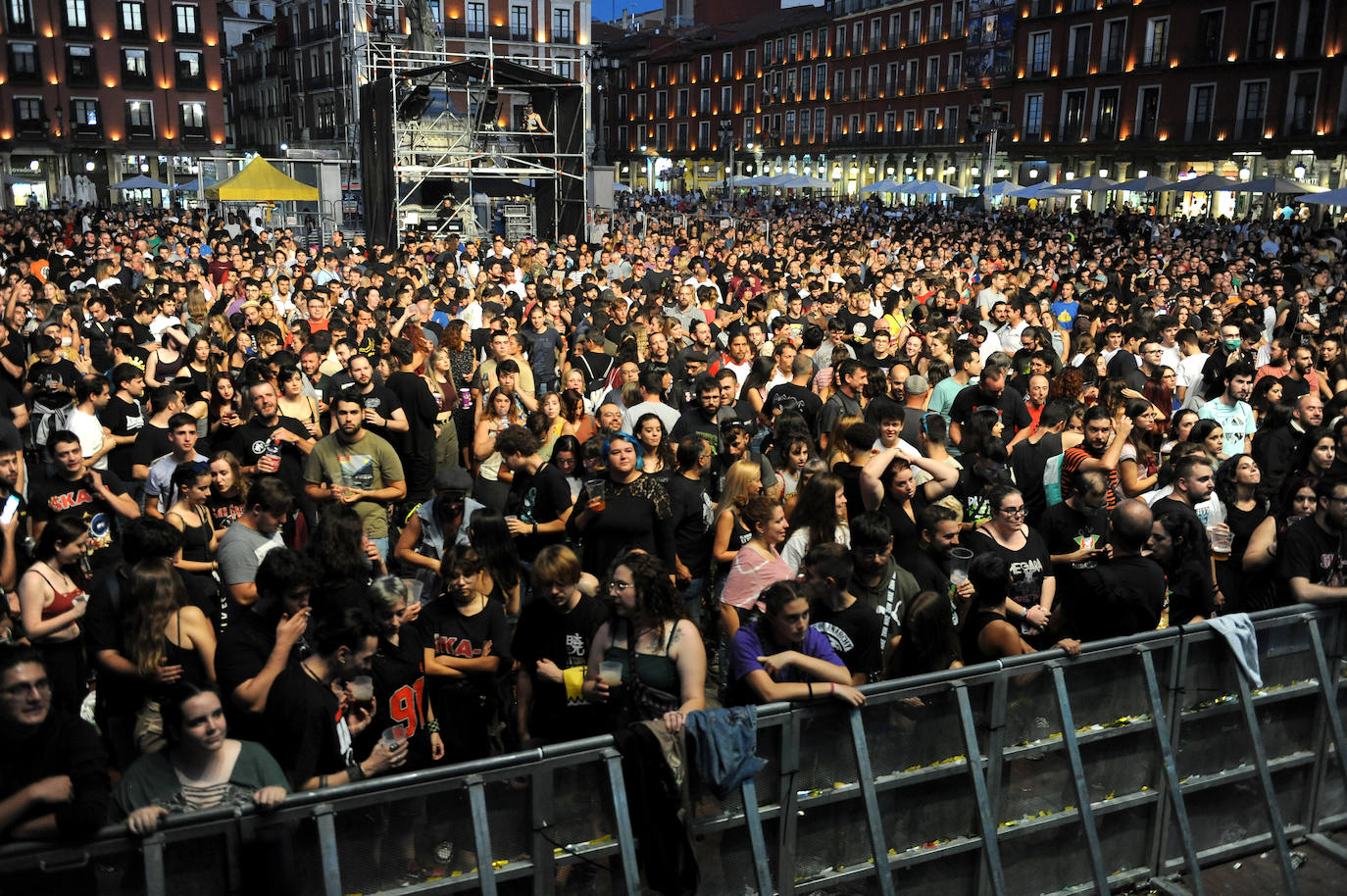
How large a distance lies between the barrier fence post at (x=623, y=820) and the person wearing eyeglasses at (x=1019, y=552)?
2051mm

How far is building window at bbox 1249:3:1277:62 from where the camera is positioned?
1512 inches

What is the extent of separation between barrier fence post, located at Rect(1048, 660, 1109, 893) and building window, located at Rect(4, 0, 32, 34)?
195ft

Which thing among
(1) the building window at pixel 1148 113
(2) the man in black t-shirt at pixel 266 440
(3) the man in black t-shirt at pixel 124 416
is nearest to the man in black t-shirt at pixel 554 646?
(2) the man in black t-shirt at pixel 266 440

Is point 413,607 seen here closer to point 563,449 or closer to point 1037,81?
point 563,449

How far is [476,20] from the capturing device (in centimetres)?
5928

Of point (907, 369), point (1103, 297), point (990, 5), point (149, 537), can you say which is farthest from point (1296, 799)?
point (990, 5)

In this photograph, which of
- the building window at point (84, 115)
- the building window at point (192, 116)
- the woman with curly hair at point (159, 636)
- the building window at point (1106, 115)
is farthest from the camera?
the building window at point (192, 116)

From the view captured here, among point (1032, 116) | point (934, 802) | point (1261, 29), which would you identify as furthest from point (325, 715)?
point (1032, 116)

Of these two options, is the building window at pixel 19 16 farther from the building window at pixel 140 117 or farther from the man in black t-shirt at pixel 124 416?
the man in black t-shirt at pixel 124 416

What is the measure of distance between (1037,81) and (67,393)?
4803 cm

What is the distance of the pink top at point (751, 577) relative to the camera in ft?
16.0

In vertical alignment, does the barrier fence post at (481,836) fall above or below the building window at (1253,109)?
below

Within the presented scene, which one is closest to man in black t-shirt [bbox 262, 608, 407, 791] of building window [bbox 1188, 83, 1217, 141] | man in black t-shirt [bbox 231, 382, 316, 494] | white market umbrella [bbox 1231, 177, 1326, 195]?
man in black t-shirt [bbox 231, 382, 316, 494]

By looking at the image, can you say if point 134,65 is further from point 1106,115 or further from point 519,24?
point 1106,115
